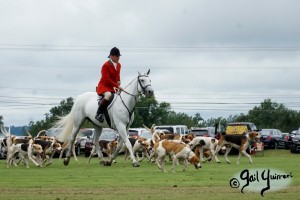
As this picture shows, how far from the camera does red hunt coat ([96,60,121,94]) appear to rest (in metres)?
26.0

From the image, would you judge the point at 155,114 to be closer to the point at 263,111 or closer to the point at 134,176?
the point at 263,111

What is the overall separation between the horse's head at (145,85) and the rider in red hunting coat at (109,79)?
95 centimetres

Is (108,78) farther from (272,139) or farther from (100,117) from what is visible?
(272,139)

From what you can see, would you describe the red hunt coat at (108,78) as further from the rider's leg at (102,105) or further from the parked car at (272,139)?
the parked car at (272,139)

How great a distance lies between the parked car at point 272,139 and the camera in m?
58.7

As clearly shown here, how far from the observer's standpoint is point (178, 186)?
16.8m

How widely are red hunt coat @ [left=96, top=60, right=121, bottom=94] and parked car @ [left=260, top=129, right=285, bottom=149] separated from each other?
33056 millimetres

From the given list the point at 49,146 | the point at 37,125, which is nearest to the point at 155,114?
the point at 37,125

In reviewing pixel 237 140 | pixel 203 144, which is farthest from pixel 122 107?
pixel 237 140

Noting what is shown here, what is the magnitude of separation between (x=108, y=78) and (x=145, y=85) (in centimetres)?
165

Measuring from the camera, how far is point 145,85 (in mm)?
25047

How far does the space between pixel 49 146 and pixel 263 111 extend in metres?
149

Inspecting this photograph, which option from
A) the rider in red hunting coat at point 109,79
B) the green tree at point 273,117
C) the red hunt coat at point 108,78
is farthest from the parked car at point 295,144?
the green tree at point 273,117

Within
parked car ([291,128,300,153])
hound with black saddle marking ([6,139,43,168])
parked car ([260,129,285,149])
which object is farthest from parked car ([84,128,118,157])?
hound with black saddle marking ([6,139,43,168])
